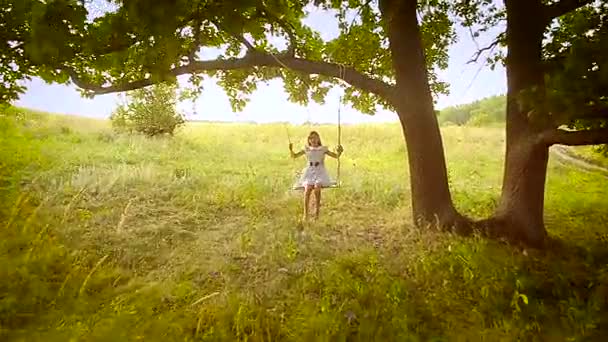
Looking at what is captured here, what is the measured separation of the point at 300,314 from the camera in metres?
5.16

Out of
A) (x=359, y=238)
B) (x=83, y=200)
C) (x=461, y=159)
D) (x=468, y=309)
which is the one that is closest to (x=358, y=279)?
(x=468, y=309)

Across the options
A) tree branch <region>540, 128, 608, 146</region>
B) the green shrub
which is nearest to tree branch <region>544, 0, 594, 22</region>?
tree branch <region>540, 128, 608, 146</region>

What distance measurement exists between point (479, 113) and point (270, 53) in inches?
1221

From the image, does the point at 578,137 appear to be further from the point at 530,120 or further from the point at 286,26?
the point at 286,26

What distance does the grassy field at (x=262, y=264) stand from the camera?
482 centimetres

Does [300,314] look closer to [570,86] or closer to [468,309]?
[468,309]

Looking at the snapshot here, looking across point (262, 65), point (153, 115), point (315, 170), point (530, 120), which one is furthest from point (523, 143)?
point (153, 115)

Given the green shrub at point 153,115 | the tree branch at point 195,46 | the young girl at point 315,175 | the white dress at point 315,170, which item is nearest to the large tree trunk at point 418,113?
the young girl at point 315,175

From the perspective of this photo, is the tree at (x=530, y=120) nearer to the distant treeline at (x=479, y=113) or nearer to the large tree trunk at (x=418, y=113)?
the large tree trunk at (x=418, y=113)

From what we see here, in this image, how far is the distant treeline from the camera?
109 feet

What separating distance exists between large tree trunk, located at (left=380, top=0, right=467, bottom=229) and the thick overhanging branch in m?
0.33

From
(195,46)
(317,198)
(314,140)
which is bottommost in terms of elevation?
(317,198)

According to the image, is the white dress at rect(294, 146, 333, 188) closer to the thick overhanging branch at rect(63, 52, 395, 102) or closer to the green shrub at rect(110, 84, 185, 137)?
the thick overhanging branch at rect(63, 52, 395, 102)

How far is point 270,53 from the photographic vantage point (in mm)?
7742
